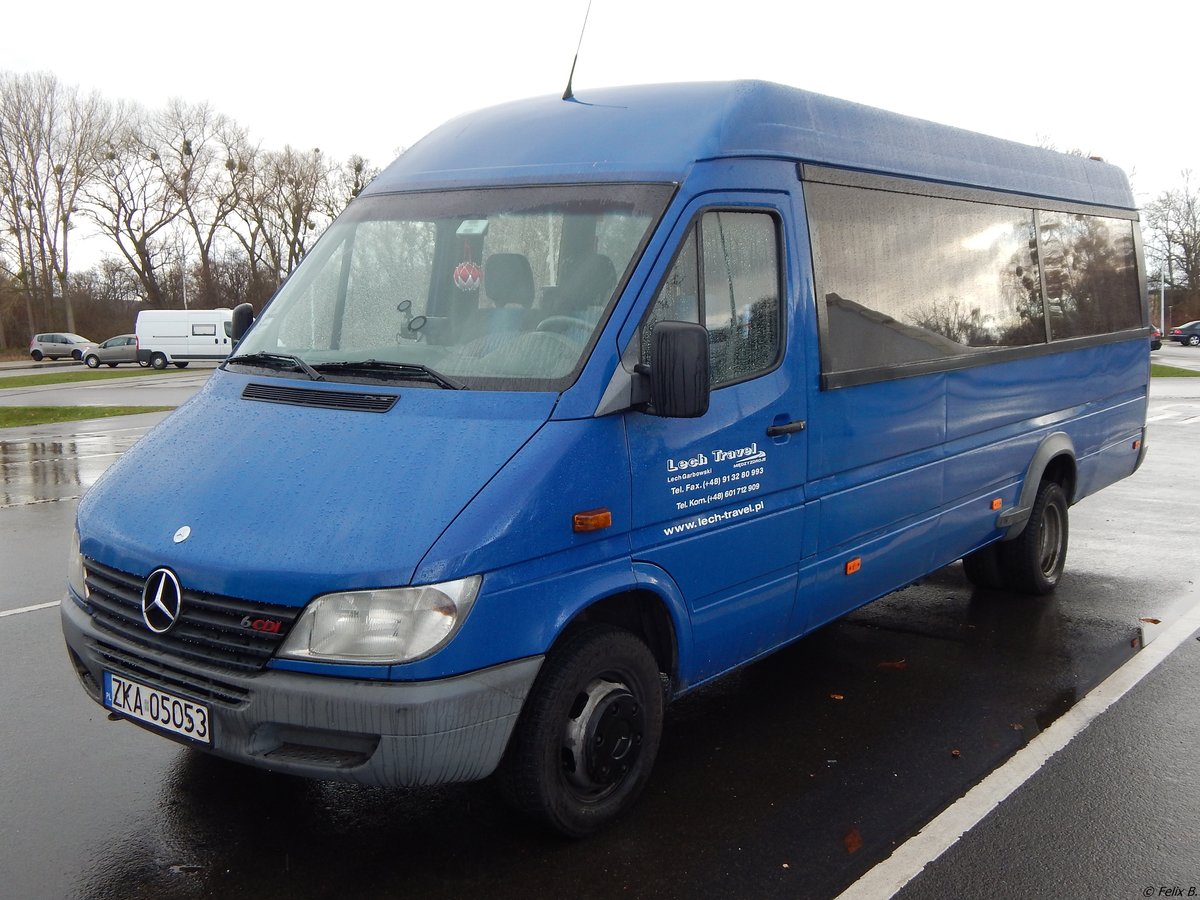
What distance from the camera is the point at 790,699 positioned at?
5398 millimetres

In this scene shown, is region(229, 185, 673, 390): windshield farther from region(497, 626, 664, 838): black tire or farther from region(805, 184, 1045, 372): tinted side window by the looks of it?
region(805, 184, 1045, 372): tinted side window

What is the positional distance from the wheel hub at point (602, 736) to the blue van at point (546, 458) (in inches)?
0.4

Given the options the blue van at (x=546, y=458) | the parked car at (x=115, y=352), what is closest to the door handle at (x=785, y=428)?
the blue van at (x=546, y=458)

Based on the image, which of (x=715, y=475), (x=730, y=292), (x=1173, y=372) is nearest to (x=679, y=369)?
(x=715, y=475)

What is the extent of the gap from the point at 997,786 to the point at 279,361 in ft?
10.7

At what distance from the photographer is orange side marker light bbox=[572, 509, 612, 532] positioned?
3.67 m

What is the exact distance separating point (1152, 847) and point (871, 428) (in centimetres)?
206

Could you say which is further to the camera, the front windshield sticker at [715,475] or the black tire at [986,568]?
the black tire at [986,568]

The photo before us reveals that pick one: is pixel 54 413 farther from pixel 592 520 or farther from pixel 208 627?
pixel 592 520

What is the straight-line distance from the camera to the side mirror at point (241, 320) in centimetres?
543

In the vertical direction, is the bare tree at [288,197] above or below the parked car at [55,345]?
above

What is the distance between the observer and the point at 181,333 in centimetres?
4853

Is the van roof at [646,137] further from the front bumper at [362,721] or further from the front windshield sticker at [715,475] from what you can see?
the front bumper at [362,721]

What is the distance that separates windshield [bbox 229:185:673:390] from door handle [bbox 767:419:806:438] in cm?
95
